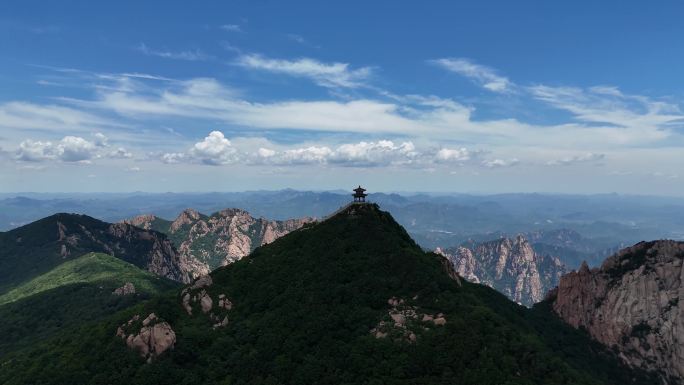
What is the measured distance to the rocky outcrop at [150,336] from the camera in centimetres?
9975

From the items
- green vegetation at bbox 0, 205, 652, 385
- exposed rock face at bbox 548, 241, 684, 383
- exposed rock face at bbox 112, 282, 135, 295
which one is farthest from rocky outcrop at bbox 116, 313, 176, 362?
exposed rock face at bbox 548, 241, 684, 383

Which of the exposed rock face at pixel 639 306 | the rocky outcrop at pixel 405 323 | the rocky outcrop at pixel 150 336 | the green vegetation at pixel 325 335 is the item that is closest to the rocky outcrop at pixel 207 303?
the green vegetation at pixel 325 335

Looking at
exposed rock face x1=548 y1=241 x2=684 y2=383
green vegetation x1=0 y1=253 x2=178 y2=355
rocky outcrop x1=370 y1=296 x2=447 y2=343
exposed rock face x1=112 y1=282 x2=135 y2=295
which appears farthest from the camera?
exposed rock face x1=112 y1=282 x2=135 y2=295

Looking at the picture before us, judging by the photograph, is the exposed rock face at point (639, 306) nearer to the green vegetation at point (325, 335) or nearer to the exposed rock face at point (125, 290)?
the green vegetation at point (325, 335)

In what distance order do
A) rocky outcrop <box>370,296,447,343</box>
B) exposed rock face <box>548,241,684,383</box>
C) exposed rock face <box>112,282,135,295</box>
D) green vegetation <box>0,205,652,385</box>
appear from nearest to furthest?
green vegetation <box>0,205,652,385</box>, rocky outcrop <box>370,296,447,343</box>, exposed rock face <box>548,241,684,383</box>, exposed rock face <box>112,282,135,295</box>

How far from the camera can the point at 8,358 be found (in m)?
120

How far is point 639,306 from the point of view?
166500 millimetres

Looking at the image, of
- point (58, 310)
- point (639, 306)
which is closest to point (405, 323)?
point (639, 306)

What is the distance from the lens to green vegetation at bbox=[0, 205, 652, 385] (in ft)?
291

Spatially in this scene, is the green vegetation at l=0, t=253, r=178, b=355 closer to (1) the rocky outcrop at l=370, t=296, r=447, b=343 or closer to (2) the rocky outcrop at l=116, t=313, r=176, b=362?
(2) the rocky outcrop at l=116, t=313, r=176, b=362

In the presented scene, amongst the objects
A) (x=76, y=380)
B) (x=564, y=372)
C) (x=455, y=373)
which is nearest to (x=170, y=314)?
(x=76, y=380)

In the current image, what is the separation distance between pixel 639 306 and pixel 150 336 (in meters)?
170

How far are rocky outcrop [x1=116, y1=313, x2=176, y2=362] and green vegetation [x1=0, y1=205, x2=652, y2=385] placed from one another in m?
1.91

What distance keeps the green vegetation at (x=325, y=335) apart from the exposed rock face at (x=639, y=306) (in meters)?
42.0
